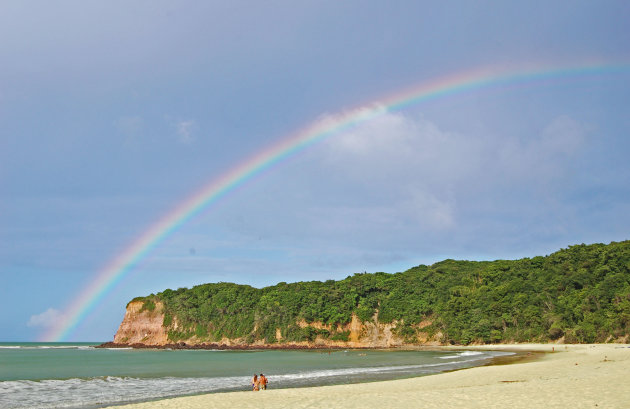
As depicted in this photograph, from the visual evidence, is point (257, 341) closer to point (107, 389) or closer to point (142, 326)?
point (142, 326)

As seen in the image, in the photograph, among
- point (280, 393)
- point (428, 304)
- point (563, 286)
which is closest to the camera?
point (280, 393)

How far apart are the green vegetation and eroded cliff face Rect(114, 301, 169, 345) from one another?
2279mm

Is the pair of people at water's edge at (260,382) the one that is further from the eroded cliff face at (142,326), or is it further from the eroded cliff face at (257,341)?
the eroded cliff face at (142,326)

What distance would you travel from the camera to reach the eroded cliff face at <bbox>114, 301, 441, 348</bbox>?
10031 cm

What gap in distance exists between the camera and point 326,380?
3069 cm

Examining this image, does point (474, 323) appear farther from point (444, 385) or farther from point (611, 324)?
point (444, 385)

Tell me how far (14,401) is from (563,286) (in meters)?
73.6

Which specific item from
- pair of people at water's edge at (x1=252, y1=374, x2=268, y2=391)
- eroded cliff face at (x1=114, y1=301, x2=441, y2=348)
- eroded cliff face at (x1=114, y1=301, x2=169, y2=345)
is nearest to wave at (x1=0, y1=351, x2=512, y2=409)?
pair of people at water's edge at (x1=252, y1=374, x2=268, y2=391)

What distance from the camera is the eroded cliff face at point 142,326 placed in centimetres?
12625

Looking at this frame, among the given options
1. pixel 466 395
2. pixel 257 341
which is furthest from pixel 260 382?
pixel 257 341

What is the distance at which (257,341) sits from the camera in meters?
113

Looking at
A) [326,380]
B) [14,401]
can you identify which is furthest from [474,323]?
[14,401]

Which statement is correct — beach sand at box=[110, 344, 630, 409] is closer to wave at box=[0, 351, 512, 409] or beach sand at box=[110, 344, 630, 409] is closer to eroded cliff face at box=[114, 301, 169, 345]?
wave at box=[0, 351, 512, 409]

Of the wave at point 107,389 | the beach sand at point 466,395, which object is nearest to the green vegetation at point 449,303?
the beach sand at point 466,395
